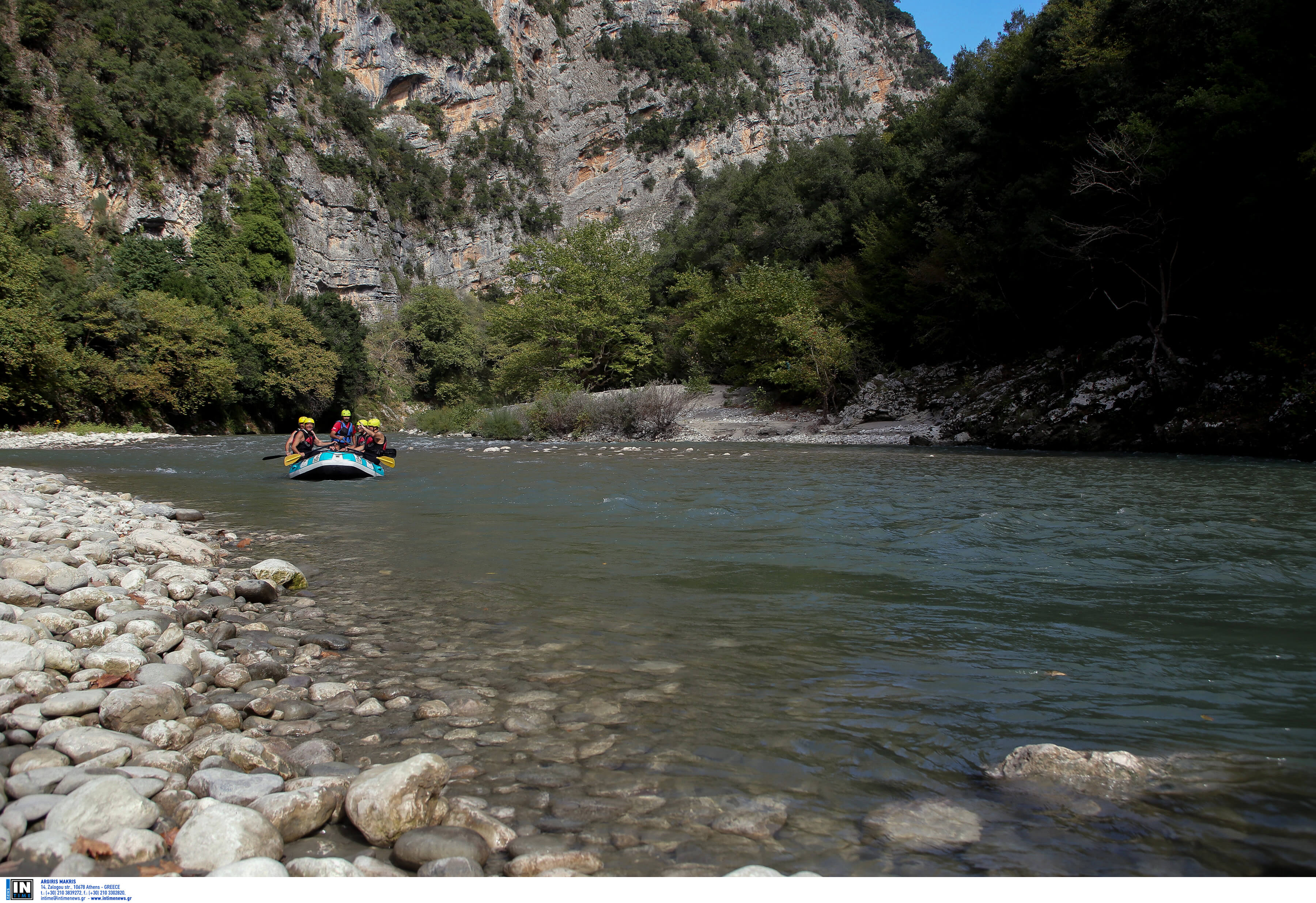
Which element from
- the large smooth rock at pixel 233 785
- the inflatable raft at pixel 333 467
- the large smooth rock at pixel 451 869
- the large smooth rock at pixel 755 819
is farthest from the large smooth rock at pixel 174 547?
the inflatable raft at pixel 333 467

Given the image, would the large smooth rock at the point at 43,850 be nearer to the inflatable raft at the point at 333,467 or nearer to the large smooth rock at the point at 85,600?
the large smooth rock at the point at 85,600

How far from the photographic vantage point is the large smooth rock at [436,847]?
2227mm

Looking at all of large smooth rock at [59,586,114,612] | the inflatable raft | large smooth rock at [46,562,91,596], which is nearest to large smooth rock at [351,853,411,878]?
large smooth rock at [59,586,114,612]

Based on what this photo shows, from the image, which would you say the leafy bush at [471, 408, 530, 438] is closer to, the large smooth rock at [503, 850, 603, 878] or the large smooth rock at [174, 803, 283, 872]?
the large smooth rock at [174, 803, 283, 872]

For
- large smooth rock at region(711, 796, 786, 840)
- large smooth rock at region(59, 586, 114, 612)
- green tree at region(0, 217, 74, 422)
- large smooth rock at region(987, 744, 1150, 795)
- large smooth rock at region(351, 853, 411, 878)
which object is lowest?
large smooth rock at region(711, 796, 786, 840)

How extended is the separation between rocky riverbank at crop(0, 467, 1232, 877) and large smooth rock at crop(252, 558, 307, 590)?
91cm

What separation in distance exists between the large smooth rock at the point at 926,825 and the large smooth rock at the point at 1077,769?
13.0 inches

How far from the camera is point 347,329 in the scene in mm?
49125

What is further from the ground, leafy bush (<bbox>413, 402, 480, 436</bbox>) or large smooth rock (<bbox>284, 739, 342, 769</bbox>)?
leafy bush (<bbox>413, 402, 480, 436</bbox>)

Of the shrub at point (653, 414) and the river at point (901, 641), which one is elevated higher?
the shrub at point (653, 414)

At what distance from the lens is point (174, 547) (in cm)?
638

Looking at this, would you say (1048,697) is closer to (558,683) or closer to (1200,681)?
(1200,681)

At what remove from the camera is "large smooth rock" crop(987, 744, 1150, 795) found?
2.66m
